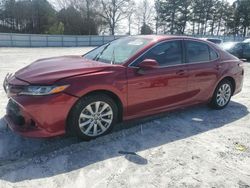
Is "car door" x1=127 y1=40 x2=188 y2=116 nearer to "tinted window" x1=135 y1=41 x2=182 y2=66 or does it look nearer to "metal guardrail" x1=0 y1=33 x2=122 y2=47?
"tinted window" x1=135 y1=41 x2=182 y2=66

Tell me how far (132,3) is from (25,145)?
46236 mm

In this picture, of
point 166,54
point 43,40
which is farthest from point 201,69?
point 43,40

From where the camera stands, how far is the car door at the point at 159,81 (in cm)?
381

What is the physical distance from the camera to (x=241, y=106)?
218 inches

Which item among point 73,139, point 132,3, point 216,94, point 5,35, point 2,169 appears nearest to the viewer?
point 2,169

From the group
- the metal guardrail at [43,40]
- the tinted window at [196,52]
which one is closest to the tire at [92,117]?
the tinted window at [196,52]

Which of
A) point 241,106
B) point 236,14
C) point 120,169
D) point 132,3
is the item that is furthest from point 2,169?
point 236,14

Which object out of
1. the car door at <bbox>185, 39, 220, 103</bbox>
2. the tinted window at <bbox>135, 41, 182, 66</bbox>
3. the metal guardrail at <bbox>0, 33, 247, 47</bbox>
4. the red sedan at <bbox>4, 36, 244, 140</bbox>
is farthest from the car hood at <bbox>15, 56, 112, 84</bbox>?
the metal guardrail at <bbox>0, 33, 247, 47</bbox>

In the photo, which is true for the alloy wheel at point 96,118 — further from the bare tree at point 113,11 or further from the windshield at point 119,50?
the bare tree at point 113,11

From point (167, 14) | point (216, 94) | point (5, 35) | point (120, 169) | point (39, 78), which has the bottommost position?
point (120, 169)

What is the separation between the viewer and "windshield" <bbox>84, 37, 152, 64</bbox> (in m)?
3.98

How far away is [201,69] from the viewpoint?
461 cm

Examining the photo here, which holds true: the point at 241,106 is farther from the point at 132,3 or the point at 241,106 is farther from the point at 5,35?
the point at 132,3

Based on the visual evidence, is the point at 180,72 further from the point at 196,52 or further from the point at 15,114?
the point at 15,114
